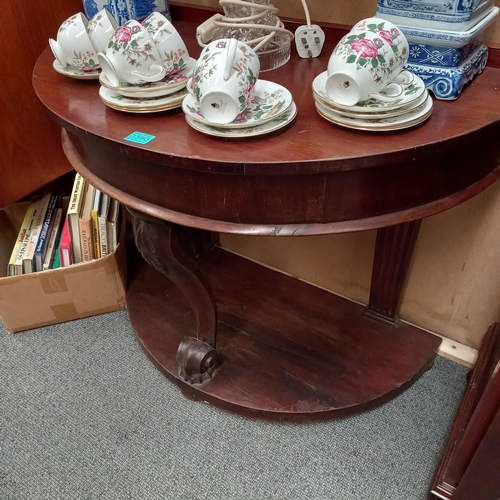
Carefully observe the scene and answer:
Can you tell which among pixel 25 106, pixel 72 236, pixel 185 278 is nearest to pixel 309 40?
pixel 185 278

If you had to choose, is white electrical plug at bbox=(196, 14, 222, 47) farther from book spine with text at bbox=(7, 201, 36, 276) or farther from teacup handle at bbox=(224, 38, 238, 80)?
book spine with text at bbox=(7, 201, 36, 276)

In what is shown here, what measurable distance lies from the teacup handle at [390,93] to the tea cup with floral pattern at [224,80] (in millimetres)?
150

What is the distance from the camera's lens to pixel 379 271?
101cm

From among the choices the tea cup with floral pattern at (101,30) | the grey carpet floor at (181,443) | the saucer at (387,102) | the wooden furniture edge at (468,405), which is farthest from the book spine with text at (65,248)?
the wooden furniture edge at (468,405)

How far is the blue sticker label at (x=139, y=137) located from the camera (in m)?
0.58

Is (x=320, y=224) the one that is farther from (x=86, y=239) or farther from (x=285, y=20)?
(x=86, y=239)

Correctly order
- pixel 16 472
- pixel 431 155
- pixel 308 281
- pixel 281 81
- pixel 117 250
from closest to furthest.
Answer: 1. pixel 431 155
2. pixel 281 81
3. pixel 16 472
4. pixel 117 250
5. pixel 308 281

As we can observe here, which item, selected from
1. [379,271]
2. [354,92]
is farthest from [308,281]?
[354,92]

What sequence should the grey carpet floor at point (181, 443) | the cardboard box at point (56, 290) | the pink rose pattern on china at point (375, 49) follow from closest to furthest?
1. the pink rose pattern on china at point (375, 49)
2. the grey carpet floor at point (181, 443)
3. the cardboard box at point (56, 290)

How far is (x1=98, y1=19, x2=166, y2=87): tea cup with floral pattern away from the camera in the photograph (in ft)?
1.98

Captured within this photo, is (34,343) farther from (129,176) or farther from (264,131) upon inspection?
(264,131)

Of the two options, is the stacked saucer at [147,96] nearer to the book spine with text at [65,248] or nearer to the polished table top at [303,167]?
the polished table top at [303,167]

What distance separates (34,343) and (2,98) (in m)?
0.59

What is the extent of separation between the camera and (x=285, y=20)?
0.86m
